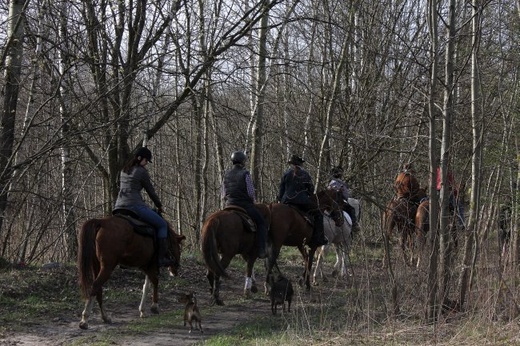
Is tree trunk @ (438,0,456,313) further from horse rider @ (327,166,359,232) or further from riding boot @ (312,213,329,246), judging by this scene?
riding boot @ (312,213,329,246)

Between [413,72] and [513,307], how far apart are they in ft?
19.0

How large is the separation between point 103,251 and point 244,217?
2904 mm

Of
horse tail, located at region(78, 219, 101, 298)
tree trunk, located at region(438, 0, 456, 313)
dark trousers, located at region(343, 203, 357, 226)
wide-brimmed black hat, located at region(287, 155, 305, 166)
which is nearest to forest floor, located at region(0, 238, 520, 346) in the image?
tree trunk, located at region(438, 0, 456, 313)

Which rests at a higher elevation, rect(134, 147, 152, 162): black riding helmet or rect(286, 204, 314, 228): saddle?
rect(134, 147, 152, 162): black riding helmet

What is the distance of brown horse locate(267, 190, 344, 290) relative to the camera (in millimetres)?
12836

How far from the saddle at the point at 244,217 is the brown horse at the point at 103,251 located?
179cm

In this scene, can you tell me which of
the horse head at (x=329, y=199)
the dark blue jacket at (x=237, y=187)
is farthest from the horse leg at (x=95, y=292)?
the horse head at (x=329, y=199)

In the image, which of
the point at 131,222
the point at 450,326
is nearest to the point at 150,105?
the point at 131,222

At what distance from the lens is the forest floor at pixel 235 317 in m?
7.88

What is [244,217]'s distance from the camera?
11.9 metres

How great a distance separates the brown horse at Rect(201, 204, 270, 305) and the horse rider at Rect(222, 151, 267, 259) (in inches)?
5.8

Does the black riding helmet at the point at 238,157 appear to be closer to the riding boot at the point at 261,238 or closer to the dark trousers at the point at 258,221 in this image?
the dark trousers at the point at 258,221

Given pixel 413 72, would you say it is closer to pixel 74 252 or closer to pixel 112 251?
→ pixel 112 251

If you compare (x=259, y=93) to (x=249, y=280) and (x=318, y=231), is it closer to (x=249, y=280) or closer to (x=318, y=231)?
(x=318, y=231)
